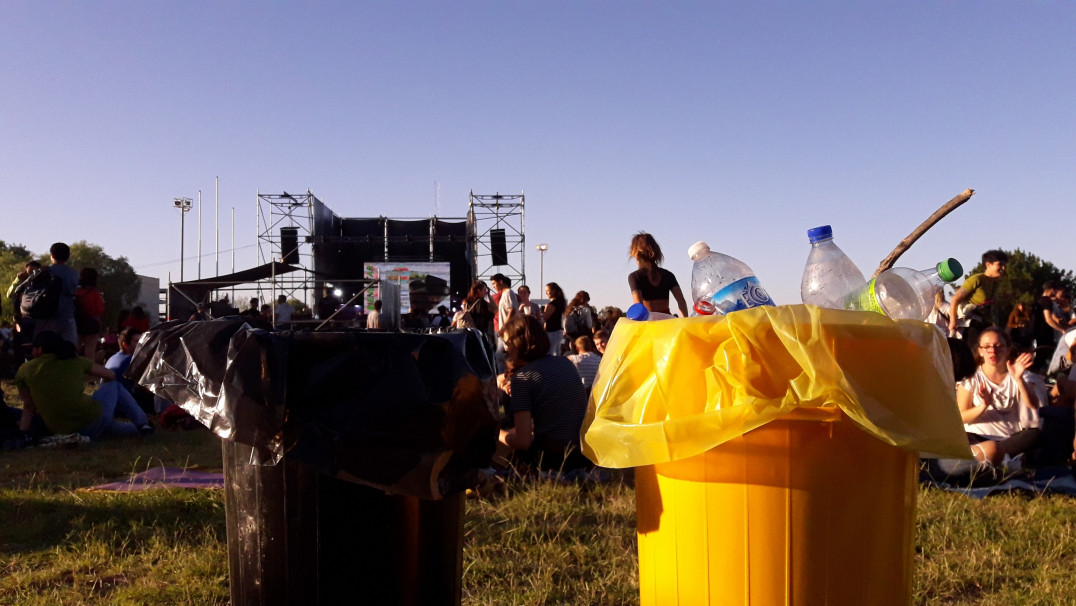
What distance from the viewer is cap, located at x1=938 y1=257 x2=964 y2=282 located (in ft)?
7.60

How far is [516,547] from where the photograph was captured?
3.31 meters

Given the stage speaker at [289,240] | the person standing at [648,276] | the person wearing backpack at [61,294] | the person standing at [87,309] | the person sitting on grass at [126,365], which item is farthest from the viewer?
the stage speaker at [289,240]

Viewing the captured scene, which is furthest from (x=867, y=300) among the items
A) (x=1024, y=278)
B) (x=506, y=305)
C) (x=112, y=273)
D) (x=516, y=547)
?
(x=112, y=273)

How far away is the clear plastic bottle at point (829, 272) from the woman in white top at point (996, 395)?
2.95m

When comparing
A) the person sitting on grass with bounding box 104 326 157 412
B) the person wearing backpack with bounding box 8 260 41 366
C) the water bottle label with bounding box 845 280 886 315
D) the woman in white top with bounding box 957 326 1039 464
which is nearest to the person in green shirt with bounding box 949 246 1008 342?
the woman in white top with bounding box 957 326 1039 464

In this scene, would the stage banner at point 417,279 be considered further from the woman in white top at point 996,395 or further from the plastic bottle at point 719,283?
the plastic bottle at point 719,283

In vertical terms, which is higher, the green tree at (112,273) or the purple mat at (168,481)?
the green tree at (112,273)

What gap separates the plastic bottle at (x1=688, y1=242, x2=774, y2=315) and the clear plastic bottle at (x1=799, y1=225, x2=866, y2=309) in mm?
207

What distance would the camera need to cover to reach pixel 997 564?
3066 millimetres

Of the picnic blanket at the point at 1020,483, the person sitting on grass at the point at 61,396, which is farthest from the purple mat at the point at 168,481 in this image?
the picnic blanket at the point at 1020,483

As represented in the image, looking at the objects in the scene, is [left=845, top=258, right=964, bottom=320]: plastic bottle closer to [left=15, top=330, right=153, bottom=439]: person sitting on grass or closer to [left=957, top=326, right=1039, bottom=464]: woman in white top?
[left=957, top=326, right=1039, bottom=464]: woman in white top

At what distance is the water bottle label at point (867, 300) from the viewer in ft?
7.16

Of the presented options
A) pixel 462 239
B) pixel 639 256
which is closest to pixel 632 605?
pixel 639 256

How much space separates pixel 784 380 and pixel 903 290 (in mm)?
818
